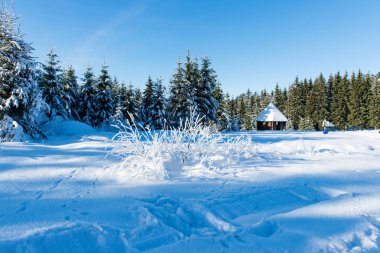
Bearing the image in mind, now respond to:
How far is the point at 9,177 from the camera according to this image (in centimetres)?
402

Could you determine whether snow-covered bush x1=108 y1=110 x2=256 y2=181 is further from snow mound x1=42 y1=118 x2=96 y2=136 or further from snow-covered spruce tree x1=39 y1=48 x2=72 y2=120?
snow-covered spruce tree x1=39 y1=48 x2=72 y2=120

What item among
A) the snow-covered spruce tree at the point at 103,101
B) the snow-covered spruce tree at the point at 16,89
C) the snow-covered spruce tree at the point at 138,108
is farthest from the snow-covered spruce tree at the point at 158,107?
the snow-covered spruce tree at the point at 16,89

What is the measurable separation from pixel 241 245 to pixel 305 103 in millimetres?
51037

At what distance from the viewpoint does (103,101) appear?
24.0 meters

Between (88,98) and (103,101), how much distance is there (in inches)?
60.2

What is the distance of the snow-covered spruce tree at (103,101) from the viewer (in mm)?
23781

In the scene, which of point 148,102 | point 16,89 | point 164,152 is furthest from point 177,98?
point 164,152

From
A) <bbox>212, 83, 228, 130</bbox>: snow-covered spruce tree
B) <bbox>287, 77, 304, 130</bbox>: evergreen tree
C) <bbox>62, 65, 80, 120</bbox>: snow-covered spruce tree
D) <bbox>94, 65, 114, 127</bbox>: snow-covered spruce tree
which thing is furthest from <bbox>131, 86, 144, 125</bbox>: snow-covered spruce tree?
<bbox>287, 77, 304, 130</bbox>: evergreen tree

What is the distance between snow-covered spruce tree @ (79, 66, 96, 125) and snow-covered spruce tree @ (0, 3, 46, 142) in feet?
42.3

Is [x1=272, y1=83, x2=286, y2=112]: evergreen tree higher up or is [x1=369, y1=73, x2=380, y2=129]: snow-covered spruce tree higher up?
[x1=272, y1=83, x2=286, y2=112]: evergreen tree

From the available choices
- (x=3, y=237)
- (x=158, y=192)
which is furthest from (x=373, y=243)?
(x=3, y=237)

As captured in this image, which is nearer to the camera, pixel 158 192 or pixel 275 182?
pixel 158 192

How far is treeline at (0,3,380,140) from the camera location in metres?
10.4

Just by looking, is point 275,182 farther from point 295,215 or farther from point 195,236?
point 195,236
